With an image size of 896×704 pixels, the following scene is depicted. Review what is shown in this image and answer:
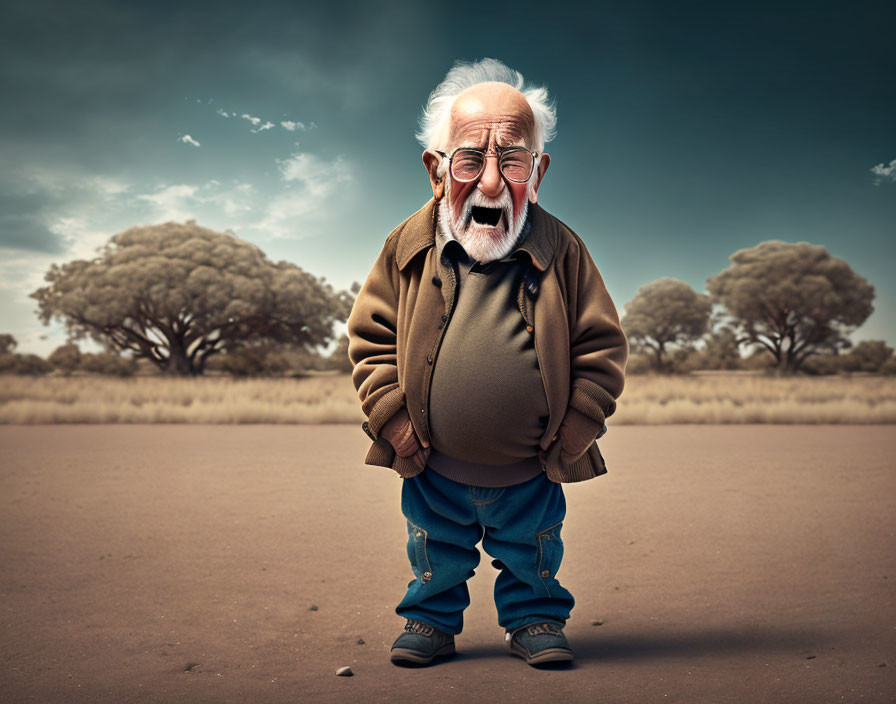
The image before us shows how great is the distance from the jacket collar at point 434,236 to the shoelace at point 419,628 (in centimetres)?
138

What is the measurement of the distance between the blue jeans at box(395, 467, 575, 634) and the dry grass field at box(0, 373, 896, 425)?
366 inches

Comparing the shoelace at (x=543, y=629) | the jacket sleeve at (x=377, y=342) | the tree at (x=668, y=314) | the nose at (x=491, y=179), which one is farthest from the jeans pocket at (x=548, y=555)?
the tree at (x=668, y=314)

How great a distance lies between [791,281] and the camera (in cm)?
3038

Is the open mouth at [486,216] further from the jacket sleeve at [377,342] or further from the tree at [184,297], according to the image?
the tree at [184,297]

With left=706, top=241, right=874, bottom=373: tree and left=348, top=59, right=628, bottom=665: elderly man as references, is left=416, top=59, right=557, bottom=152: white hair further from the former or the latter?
left=706, top=241, right=874, bottom=373: tree

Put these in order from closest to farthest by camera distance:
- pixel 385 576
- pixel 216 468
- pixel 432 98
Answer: pixel 432 98
pixel 385 576
pixel 216 468

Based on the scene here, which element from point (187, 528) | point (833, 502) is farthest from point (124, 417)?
point (833, 502)

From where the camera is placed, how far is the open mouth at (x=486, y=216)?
9.36ft

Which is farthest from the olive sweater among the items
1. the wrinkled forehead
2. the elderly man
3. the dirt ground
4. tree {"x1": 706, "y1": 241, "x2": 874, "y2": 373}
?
tree {"x1": 706, "y1": 241, "x2": 874, "y2": 373}

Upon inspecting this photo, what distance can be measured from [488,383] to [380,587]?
68.6 inches

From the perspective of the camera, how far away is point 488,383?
8.92ft

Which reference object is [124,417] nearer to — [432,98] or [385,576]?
[385,576]

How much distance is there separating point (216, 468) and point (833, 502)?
549 cm

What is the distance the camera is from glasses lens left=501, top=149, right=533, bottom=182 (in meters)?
2.83
